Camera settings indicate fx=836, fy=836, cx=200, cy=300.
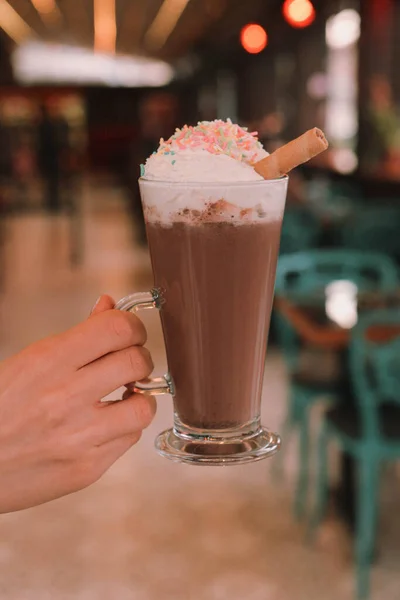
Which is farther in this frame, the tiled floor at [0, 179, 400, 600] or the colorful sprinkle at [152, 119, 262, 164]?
the tiled floor at [0, 179, 400, 600]

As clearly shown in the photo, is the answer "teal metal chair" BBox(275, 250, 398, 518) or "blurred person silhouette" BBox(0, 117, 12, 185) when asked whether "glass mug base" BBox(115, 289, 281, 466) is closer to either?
"teal metal chair" BBox(275, 250, 398, 518)

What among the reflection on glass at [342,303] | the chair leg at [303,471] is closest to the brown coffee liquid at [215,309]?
the reflection on glass at [342,303]

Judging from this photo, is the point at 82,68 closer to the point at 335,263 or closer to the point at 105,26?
the point at 105,26

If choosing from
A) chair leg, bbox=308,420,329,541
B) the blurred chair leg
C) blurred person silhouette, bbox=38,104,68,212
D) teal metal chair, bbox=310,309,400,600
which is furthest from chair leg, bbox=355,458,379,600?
blurred person silhouette, bbox=38,104,68,212

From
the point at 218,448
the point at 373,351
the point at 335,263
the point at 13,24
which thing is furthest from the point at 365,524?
the point at 13,24

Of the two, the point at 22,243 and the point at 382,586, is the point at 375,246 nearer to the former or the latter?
the point at 382,586
